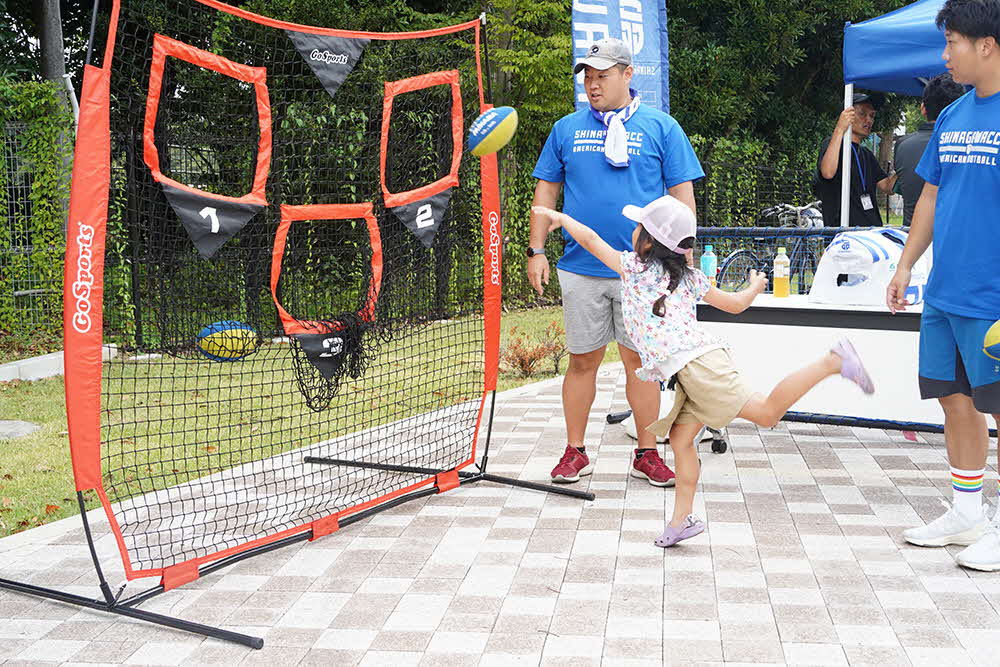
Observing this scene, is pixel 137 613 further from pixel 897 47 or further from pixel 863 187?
pixel 897 47

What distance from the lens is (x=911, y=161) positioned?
7109 millimetres

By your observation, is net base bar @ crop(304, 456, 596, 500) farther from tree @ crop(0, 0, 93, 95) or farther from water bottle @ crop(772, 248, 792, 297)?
tree @ crop(0, 0, 93, 95)

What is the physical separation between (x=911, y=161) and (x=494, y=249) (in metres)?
3.52

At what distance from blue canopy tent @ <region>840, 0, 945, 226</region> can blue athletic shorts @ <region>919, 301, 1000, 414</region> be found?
13.7 feet

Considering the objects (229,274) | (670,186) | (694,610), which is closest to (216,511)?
(229,274)

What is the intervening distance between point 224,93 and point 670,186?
7.26ft

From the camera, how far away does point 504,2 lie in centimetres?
1362

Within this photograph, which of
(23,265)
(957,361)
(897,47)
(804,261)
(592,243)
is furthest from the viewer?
(23,265)

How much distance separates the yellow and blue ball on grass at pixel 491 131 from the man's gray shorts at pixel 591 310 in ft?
2.85

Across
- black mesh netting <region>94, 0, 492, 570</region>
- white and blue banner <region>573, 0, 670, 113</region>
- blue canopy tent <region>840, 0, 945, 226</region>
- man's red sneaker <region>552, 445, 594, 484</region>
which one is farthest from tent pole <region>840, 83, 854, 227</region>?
man's red sneaker <region>552, 445, 594, 484</region>

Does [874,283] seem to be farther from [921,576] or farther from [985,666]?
[985,666]

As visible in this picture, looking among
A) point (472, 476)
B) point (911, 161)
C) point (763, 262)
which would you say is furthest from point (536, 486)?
point (911, 161)

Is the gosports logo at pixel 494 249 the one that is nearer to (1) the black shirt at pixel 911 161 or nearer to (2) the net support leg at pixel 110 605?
(2) the net support leg at pixel 110 605

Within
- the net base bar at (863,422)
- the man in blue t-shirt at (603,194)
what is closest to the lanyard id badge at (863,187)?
the net base bar at (863,422)
